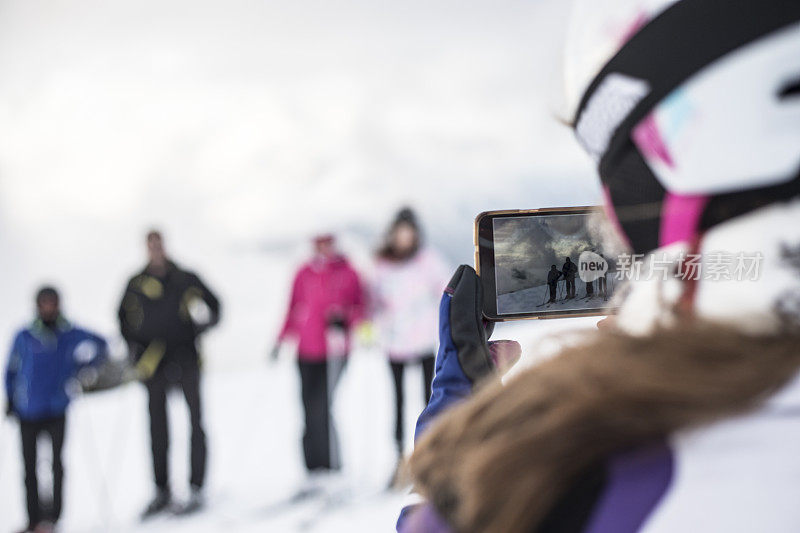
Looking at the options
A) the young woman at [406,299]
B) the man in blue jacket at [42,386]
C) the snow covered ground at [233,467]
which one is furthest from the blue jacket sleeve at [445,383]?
the man in blue jacket at [42,386]

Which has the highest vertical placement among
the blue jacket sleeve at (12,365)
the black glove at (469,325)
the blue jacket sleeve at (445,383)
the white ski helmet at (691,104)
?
the white ski helmet at (691,104)

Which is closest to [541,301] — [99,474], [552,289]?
[552,289]

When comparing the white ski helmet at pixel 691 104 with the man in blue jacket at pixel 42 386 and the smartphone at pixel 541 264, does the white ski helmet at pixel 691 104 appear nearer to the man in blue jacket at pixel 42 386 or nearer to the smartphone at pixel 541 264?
the smartphone at pixel 541 264

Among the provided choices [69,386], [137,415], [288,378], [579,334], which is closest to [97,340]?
[69,386]

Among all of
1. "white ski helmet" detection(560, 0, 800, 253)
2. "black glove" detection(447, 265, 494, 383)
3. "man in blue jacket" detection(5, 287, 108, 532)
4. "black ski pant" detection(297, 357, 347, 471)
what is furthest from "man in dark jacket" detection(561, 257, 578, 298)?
"man in blue jacket" detection(5, 287, 108, 532)

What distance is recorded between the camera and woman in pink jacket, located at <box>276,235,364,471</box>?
2.98m

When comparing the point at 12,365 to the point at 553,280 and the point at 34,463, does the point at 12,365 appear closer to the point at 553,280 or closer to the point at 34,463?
the point at 34,463

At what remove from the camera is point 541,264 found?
0.63m

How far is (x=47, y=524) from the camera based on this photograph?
2.69 metres

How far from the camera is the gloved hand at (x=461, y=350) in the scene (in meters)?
0.54

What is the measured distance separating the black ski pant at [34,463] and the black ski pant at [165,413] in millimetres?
395

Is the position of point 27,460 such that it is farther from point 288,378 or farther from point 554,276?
point 288,378

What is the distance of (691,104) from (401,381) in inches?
108

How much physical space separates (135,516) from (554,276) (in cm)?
285
